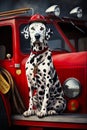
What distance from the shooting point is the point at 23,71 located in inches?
229

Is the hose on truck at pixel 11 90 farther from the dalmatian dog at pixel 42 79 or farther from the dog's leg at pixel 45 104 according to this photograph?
the dog's leg at pixel 45 104

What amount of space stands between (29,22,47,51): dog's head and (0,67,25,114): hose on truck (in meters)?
0.54

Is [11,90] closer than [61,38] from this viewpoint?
Yes

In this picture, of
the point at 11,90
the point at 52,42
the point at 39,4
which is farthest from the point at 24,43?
the point at 39,4

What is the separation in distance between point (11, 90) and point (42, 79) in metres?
0.45

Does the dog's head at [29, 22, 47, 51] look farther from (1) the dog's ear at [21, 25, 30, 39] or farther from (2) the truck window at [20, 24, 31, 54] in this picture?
(2) the truck window at [20, 24, 31, 54]

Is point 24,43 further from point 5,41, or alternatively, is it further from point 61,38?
point 61,38

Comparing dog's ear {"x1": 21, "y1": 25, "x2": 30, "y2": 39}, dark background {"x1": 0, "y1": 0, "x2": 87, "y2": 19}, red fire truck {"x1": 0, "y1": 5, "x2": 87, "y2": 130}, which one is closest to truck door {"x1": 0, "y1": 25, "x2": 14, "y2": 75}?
red fire truck {"x1": 0, "y1": 5, "x2": 87, "y2": 130}

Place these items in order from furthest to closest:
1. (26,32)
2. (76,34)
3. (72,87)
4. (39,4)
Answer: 1. (39,4)
2. (76,34)
3. (26,32)
4. (72,87)

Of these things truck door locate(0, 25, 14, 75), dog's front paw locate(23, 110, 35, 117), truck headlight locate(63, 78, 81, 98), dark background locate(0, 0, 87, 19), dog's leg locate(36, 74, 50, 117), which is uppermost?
dark background locate(0, 0, 87, 19)

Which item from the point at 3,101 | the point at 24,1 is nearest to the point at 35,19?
the point at 3,101

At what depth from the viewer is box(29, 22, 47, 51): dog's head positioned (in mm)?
5457

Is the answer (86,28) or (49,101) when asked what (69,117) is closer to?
(49,101)

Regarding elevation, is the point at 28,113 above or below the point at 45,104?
below
